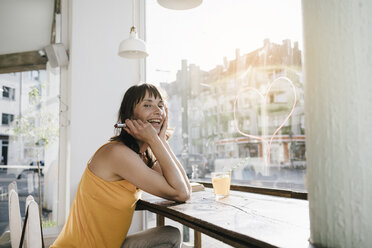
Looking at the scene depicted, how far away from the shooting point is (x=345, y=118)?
1.69ft

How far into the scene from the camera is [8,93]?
132 inches

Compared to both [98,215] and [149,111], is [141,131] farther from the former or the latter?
[98,215]

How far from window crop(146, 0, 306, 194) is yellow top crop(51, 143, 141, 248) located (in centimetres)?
74

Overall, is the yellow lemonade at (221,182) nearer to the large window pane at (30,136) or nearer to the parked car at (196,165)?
the parked car at (196,165)

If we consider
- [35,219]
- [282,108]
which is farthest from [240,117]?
[35,219]

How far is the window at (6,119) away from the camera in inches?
129

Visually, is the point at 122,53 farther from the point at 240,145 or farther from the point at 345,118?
the point at 345,118

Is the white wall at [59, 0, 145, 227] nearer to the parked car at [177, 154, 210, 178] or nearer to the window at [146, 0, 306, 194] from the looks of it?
the window at [146, 0, 306, 194]

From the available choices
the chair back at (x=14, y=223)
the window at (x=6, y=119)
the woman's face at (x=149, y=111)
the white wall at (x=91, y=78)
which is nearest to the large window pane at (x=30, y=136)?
the window at (x=6, y=119)

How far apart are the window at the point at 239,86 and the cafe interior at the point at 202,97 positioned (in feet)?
0.07

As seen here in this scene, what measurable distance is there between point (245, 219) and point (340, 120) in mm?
625

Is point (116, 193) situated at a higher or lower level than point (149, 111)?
lower

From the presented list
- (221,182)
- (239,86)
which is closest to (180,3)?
(239,86)

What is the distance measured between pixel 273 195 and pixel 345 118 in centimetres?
129
